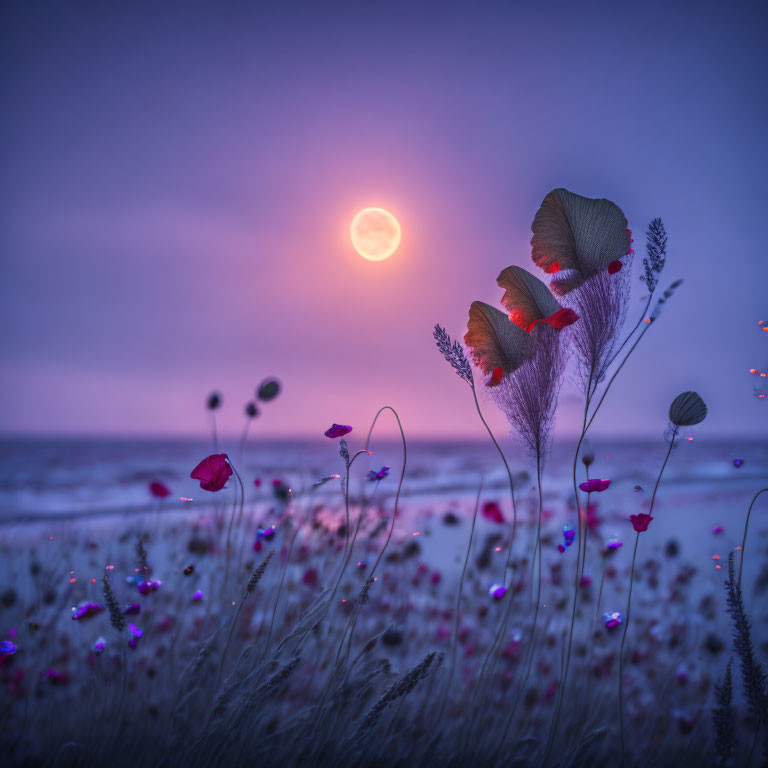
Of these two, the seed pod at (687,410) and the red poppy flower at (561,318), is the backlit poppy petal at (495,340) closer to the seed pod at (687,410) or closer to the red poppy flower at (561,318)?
the red poppy flower at (561,318)

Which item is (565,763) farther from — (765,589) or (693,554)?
(693,554)

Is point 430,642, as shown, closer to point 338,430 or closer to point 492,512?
point 492,512

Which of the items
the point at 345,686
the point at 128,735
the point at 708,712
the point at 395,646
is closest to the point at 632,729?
the point at 708,712

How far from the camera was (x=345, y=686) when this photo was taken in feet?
3.96

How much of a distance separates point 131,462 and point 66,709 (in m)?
15.5

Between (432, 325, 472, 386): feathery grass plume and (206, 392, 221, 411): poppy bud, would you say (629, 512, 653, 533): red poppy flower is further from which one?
(206, 392, 221, 411): poppy bud

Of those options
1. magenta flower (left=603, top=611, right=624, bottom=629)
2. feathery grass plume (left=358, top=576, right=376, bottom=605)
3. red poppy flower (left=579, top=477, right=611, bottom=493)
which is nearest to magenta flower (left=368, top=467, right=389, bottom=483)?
feathery grass plume (left=358, top=576, right=376, bottom=605)

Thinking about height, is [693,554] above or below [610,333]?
below

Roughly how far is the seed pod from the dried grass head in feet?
1.15

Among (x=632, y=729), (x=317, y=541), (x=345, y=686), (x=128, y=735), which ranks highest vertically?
(x=317, y=541)

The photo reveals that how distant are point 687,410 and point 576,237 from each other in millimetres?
467

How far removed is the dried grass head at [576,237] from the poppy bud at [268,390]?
2.68 feet

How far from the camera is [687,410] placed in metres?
1.10

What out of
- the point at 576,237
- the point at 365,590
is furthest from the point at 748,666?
the point at 576,237
